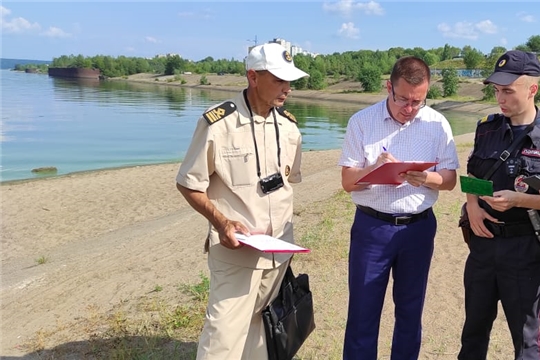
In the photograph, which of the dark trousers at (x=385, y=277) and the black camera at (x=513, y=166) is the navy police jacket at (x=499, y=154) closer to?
the black camera at (x=513, y=166)

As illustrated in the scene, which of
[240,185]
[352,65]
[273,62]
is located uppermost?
[352,65]

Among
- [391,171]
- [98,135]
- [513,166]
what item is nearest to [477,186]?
[513,166]

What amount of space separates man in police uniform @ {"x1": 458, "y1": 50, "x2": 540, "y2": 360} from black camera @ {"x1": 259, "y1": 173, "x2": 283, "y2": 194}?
1140mm

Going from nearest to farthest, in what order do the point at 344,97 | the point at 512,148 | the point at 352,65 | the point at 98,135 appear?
the point at 512,148 < the point at 98,135 < the point at 344,97 < the point at 352,65

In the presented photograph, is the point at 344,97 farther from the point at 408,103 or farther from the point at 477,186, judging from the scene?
the point at 477,186

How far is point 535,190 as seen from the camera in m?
2.66

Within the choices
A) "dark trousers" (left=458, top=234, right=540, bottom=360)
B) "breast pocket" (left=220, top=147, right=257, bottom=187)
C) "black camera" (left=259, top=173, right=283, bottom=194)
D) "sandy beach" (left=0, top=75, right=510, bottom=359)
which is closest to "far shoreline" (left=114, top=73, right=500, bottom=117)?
"sandy beach" (left=0, top=75, right=510, bottom=359)

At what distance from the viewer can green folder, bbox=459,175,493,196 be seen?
2537 mm

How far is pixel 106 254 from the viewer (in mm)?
7637

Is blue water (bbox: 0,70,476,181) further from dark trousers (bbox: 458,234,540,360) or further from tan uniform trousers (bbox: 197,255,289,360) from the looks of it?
dark trousers (bbox: 458,234,540,360)

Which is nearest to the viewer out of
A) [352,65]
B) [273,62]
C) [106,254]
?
[273,62]

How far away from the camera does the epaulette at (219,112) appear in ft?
8.47

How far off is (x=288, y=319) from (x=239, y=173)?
3.08 ft

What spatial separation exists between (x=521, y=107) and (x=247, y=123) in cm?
150
